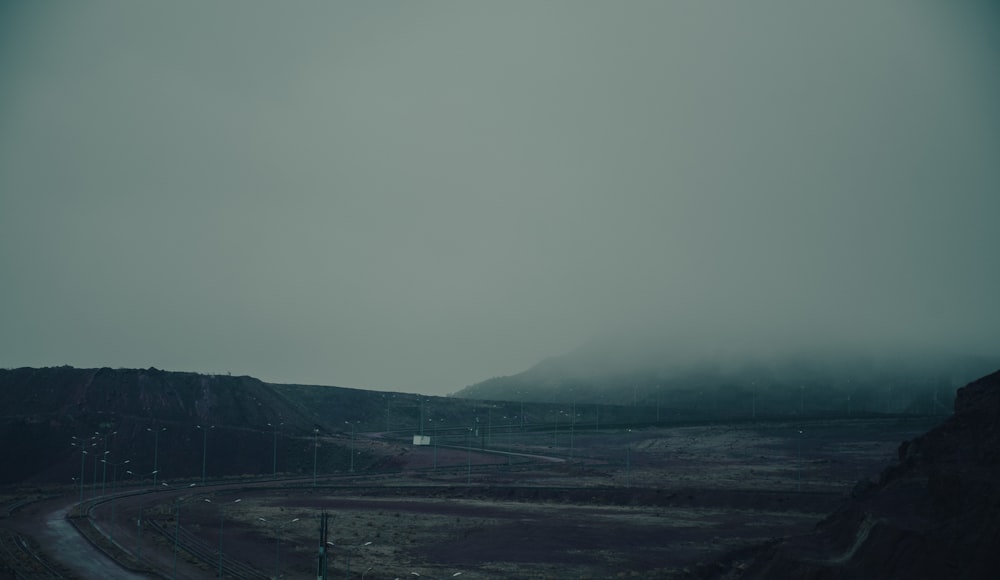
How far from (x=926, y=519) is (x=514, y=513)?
5486 centimetres

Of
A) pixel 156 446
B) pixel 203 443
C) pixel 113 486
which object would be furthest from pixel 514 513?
pixel 203 443

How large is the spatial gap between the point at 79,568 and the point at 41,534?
18.9 meters

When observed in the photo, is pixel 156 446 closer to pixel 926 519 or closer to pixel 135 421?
pixel 135 421

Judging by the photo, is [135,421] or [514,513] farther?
[135,421]

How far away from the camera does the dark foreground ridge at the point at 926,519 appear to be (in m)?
38.2

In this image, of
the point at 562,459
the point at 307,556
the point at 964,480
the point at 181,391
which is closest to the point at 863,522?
the point at 964,480

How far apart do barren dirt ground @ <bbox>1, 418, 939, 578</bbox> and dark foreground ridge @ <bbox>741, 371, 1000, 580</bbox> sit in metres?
13.8

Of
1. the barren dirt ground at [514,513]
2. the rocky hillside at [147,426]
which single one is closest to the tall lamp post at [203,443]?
the rocky hillside at [147,426]

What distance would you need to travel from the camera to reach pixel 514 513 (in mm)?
92188

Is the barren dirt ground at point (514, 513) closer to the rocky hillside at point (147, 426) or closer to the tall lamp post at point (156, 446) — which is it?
the tall lamp post at point (156, 446)

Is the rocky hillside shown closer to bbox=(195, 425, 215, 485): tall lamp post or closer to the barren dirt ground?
bbox=(195, 425, 215, 485): tall lamp post

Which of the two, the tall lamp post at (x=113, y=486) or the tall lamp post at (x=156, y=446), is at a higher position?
the tall lamp post at (x=156, y=446)

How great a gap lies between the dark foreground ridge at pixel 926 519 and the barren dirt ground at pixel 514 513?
1382cm

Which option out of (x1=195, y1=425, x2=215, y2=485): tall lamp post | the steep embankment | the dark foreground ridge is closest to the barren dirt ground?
the dark foreground ridge
